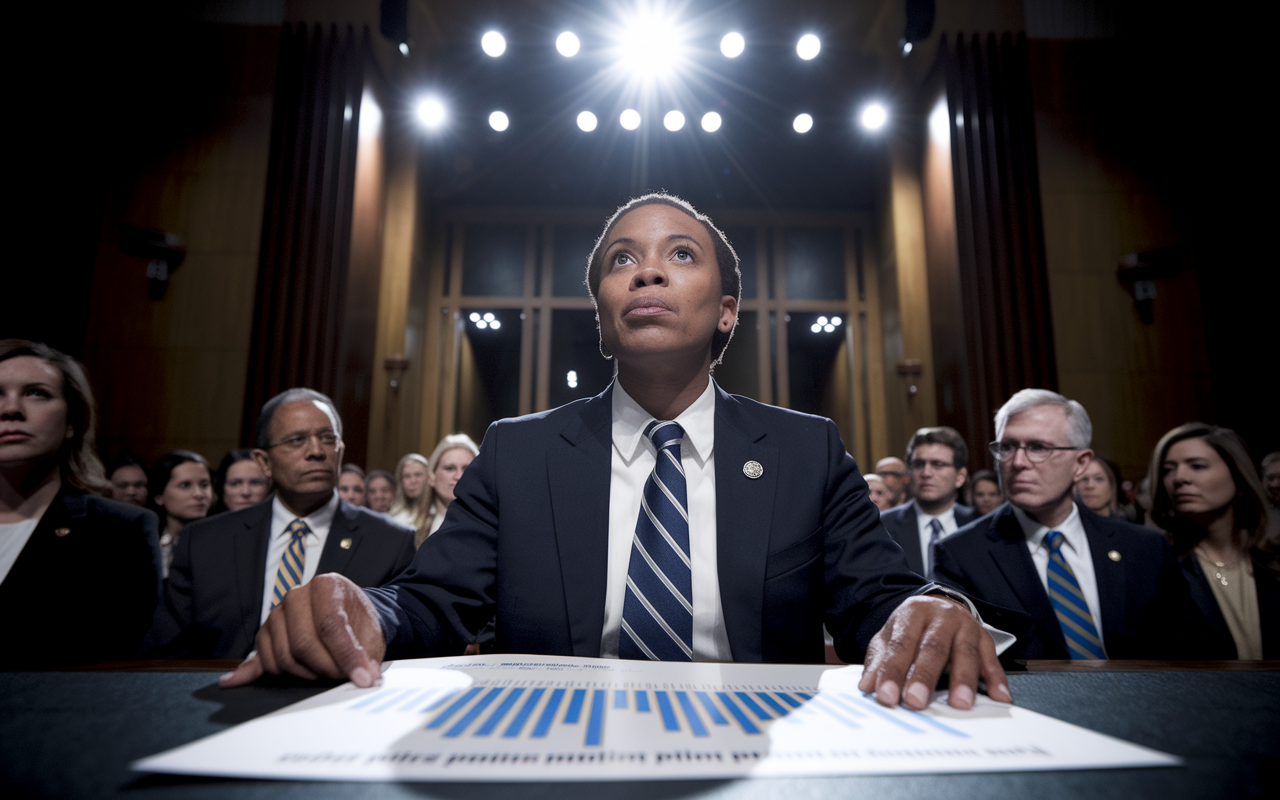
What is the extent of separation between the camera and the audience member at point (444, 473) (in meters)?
3.80

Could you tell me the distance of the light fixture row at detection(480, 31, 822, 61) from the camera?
6070 mm

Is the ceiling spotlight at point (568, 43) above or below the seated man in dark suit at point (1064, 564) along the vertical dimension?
above

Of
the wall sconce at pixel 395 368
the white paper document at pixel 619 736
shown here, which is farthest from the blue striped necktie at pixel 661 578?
the wall sconce at pixel 395 368

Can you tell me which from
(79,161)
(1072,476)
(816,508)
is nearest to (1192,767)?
Result: (816,508)

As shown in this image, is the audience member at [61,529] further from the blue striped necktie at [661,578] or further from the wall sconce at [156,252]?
the wall sconce at [156,252]

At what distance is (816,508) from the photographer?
3.61ft

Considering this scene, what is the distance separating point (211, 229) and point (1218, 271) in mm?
8700

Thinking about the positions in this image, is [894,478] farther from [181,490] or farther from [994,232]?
[181,490]

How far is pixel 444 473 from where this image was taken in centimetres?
384

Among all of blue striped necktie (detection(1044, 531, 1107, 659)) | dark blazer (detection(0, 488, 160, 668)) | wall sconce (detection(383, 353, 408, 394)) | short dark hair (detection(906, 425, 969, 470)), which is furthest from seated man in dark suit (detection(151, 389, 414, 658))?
wall sconce (detection(383, 353, 408, 394))

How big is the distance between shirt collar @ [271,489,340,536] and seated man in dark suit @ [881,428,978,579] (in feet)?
9.51

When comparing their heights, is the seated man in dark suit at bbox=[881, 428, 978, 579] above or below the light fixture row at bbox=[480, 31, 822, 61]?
below

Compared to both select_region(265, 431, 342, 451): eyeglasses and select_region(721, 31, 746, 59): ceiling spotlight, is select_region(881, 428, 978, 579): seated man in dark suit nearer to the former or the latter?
select_region(265, 431, 342, 451): eyeglasses

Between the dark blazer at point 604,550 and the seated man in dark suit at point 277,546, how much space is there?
1121 millimetres
